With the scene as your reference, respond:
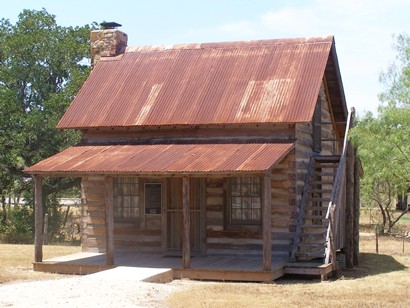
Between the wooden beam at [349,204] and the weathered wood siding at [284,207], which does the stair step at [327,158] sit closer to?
the wooden beam at [349,204]

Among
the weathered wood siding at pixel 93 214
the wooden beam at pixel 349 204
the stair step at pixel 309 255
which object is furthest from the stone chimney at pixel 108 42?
the stair step at pixel 309 255

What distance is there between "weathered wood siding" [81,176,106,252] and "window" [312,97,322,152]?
236 inches

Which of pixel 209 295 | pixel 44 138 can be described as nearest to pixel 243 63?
pixel 209 295

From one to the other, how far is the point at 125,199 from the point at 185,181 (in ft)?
12.5

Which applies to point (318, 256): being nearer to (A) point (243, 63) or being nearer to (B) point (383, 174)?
(B) point (383, 174)

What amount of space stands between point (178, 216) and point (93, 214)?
2531 millimetres

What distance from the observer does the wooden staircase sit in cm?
1736

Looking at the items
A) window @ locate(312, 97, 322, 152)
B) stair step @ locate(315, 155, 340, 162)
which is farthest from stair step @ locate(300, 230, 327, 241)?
window @ locate(312, 97, 322, 152)

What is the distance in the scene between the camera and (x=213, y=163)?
16234 mm

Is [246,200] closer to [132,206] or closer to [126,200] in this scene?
[132,206]

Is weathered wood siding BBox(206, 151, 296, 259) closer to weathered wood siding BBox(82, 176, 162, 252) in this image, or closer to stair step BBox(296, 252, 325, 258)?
stair step BBox(296, 252, 325, 258)

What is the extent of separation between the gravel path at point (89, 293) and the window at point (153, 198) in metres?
4.12

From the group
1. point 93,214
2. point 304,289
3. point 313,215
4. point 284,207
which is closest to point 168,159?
point 284,207

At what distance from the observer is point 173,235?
19.1 m
